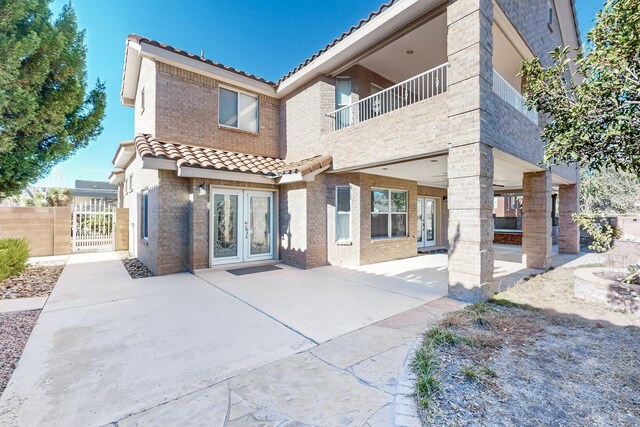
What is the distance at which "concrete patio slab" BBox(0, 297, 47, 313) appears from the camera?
572 centimetres

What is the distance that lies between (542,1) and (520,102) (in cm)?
418

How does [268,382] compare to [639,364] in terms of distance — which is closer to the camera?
[268,382]

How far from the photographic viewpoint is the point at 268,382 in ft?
10.7

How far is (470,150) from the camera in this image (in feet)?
20.2

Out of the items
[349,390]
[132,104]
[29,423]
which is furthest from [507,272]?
[132,104]

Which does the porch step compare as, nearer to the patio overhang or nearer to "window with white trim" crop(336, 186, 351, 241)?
"window with white trim" crop(336, 186, 351, 241)

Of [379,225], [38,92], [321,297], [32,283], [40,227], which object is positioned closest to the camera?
[321,297]

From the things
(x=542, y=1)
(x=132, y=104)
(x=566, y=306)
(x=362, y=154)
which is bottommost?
(x=566, y=306)

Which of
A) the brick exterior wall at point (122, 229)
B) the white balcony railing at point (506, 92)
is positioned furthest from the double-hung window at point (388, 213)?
the brick exterior wall at point (122, 229)

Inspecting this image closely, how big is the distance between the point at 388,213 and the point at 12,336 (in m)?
10.7

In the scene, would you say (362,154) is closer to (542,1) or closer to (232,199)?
(232,199)

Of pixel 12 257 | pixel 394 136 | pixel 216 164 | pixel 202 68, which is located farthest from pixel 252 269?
pixel 202 68

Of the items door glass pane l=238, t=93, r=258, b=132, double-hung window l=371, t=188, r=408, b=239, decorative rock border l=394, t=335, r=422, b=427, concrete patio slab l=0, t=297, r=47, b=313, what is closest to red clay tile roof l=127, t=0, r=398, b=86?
door glass pane l=238, t=93, r=258, b=132

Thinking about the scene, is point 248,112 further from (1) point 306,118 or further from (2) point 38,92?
(2) point 38,92
